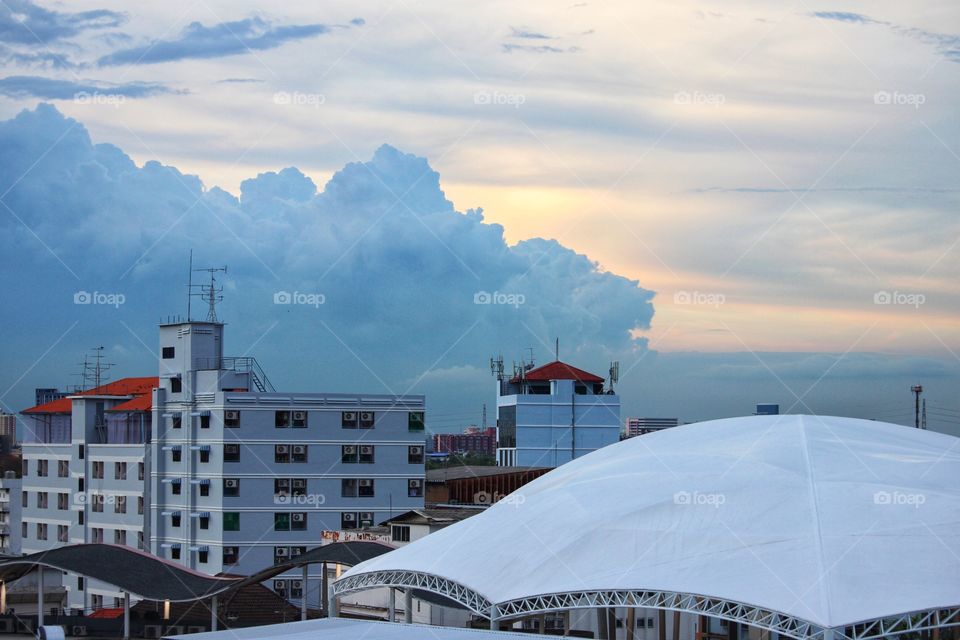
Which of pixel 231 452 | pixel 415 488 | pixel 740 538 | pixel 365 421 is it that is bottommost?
pixel 740 538

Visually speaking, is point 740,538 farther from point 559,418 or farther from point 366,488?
point 559,418

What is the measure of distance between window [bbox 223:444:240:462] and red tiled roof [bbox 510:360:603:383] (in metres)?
38.1

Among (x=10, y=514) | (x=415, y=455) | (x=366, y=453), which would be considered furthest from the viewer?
(x=10, y=514)

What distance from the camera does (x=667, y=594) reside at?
2616 cm

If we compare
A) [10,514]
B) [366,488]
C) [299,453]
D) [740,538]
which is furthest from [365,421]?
[10,514]

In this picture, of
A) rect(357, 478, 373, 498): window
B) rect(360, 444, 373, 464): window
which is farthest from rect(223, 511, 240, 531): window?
rect(360, 444, 373, 464): window

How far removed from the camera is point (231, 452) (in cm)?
5681

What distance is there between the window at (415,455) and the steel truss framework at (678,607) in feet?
89.0

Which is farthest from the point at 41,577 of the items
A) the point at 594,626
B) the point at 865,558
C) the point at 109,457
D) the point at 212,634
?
the point at 109,457

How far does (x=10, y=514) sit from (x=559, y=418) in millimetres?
36151

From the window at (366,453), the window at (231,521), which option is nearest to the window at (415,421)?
the window at (366,453)

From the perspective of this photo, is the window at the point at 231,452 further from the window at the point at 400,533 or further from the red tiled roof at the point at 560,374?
the red tiled roof at the point at 560,374

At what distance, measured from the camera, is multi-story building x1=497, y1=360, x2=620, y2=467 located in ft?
297

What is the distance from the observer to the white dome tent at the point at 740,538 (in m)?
24.9
